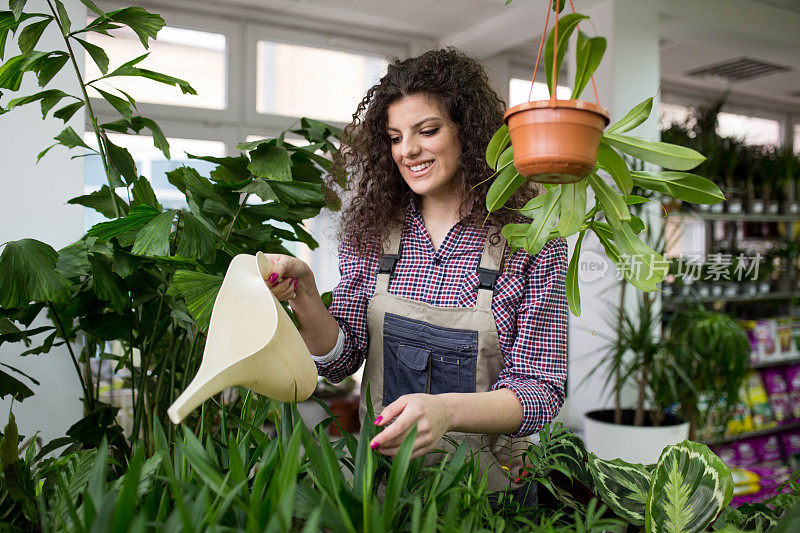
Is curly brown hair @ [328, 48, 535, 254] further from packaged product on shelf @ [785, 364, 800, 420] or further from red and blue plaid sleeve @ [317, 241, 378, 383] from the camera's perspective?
packaged product on shelf @ [785, 364, 800, 420]

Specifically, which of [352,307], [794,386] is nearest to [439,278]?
[352,307]

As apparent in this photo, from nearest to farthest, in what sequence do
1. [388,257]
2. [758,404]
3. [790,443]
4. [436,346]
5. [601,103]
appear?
[436,346]
[388,257]
[601,103]
[758,404]
[790,443]

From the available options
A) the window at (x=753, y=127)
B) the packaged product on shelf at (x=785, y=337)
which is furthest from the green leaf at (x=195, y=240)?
the window at (x=753, y=127)

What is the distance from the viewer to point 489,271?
1.51m

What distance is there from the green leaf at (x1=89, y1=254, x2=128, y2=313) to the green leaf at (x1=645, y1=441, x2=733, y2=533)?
3.81ft

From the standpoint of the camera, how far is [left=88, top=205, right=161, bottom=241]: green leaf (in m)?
1.31

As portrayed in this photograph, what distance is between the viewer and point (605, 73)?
146 inches

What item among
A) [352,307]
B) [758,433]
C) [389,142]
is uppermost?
[389,142]

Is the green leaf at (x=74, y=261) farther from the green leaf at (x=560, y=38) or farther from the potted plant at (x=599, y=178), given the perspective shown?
the green leaf at (x=560, y=38)

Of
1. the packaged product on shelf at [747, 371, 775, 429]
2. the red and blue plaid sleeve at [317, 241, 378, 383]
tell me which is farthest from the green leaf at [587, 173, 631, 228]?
the packaged product on shelf at [747, 371, 775, 429]

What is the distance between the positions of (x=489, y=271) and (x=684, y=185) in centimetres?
72

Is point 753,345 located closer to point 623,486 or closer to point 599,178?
point 623,486

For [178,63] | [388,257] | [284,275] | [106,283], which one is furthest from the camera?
[178,63]

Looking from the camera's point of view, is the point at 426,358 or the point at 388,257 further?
the point at 388,257
